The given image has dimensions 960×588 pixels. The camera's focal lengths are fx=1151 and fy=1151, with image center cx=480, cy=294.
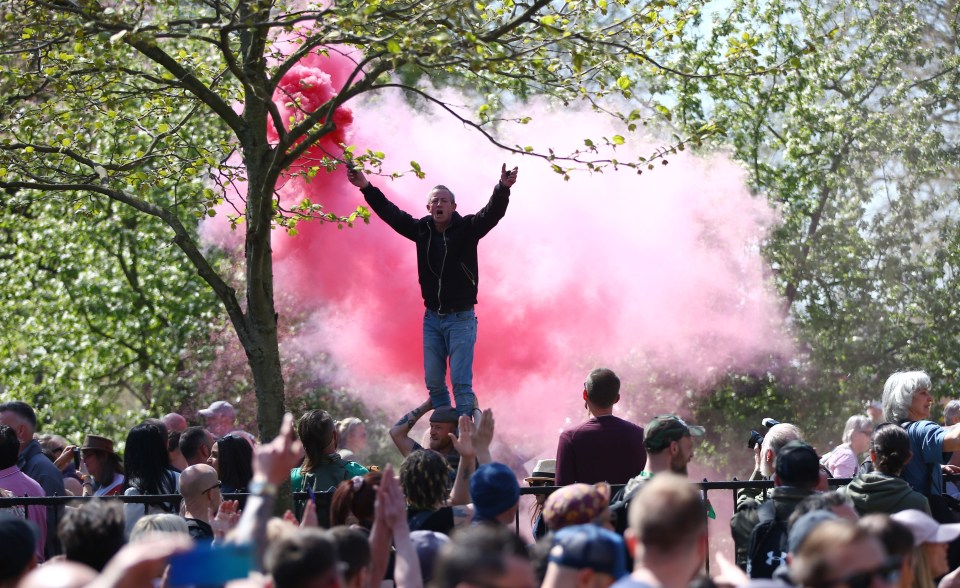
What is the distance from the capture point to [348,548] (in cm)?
413

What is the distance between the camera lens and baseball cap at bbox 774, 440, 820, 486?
529 cm

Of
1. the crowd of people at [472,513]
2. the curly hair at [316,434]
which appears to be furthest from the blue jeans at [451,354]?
the curly hair at [316,434]

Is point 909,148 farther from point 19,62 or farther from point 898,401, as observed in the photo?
point 19,62

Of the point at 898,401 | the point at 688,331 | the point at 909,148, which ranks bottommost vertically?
the point at 898,401

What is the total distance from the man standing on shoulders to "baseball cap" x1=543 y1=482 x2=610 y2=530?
366 centimetres

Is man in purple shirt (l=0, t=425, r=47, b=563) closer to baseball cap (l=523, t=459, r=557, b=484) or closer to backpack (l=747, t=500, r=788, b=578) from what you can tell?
baseball cap (l=523, t=459, r=557, b=484)

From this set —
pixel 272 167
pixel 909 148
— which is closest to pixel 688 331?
pixel 909 148

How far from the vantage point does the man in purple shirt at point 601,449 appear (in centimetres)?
665

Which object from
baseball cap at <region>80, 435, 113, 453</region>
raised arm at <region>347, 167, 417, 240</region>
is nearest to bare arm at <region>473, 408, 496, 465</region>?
raised arm at <region>347, 167, 417, 240</region>

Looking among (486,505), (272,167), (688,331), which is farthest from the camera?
(688,331)

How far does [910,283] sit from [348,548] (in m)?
12.5

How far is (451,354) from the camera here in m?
8.52

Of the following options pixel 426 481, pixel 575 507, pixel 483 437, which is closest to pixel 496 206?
pixel 483 437

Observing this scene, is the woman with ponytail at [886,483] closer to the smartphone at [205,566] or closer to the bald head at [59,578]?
the smartphone at [205,566]
